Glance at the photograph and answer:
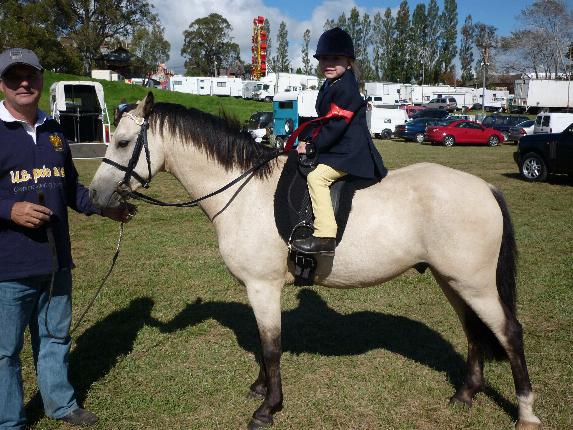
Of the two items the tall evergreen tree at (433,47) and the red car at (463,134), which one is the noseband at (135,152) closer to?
the red car at (463,134)

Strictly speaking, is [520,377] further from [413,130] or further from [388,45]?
[388,45]

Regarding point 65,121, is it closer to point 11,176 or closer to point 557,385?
point 11,176

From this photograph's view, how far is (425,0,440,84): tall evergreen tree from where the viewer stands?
89.2m

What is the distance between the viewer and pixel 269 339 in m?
3.74

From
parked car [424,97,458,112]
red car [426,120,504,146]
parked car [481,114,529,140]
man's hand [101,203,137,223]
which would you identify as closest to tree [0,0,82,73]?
red car [426,120,504,146]

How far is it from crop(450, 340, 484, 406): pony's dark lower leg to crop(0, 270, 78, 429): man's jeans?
3054 mm

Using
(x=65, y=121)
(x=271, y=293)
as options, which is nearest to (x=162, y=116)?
(x=271, y=293)

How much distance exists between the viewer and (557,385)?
13.4ft

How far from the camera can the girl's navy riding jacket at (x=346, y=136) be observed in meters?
3.43

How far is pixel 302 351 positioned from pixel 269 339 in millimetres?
1184

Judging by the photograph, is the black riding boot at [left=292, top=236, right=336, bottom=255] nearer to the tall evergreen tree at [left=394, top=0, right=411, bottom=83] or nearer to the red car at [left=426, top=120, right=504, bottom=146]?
the red car at [left=426, top=120, right=504, bottom=146]

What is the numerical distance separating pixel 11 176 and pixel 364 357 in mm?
3425

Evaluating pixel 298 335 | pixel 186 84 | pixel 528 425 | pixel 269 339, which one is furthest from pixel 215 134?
pixel 186 84

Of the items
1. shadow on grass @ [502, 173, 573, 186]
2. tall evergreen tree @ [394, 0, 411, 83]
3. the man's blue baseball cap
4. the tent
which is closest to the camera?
the man's blue baseball cap
